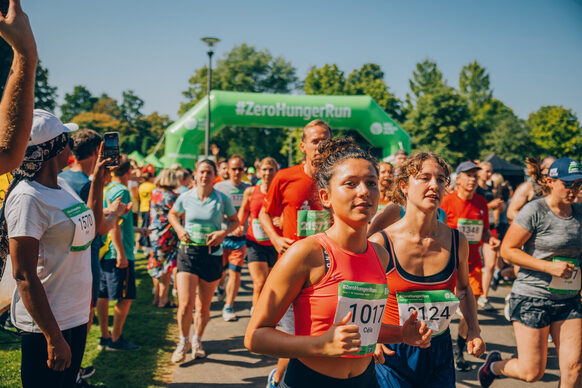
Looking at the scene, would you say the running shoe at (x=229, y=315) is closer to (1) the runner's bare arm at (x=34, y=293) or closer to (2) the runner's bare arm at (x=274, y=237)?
(2) the runner's bare arm at (x=274, y=237)

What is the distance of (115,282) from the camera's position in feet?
16.6

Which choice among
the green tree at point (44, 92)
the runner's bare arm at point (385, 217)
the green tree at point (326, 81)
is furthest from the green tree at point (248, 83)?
the runner's bare arm at point (385, 217)

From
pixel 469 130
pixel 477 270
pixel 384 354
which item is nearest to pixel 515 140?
pixel 469 130

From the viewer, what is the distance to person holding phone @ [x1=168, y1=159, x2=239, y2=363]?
4.85 meters

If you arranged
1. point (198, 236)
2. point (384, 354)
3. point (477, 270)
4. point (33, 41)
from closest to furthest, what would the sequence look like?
point (33, 41) → point (384, 354) → point (198, 236) → point (477, 270)

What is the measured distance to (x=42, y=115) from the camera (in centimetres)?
244

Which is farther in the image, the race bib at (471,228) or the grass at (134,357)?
the race bib at (471,228)

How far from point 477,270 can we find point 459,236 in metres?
3.01

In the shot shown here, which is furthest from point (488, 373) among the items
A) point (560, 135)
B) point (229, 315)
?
point (560, 135)

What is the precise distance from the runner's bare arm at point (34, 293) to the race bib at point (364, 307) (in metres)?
1.51

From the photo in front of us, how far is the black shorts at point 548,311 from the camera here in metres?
3.48

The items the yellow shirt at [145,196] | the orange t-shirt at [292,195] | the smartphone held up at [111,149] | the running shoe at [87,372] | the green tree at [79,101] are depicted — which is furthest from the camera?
the green tree at [79,101]

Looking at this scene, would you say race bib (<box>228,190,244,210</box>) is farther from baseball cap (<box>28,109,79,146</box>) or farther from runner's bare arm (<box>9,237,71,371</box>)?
runner's bare arm (<box>9,237,71,371</box>)

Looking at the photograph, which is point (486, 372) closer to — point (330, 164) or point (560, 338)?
point (560, 338)
